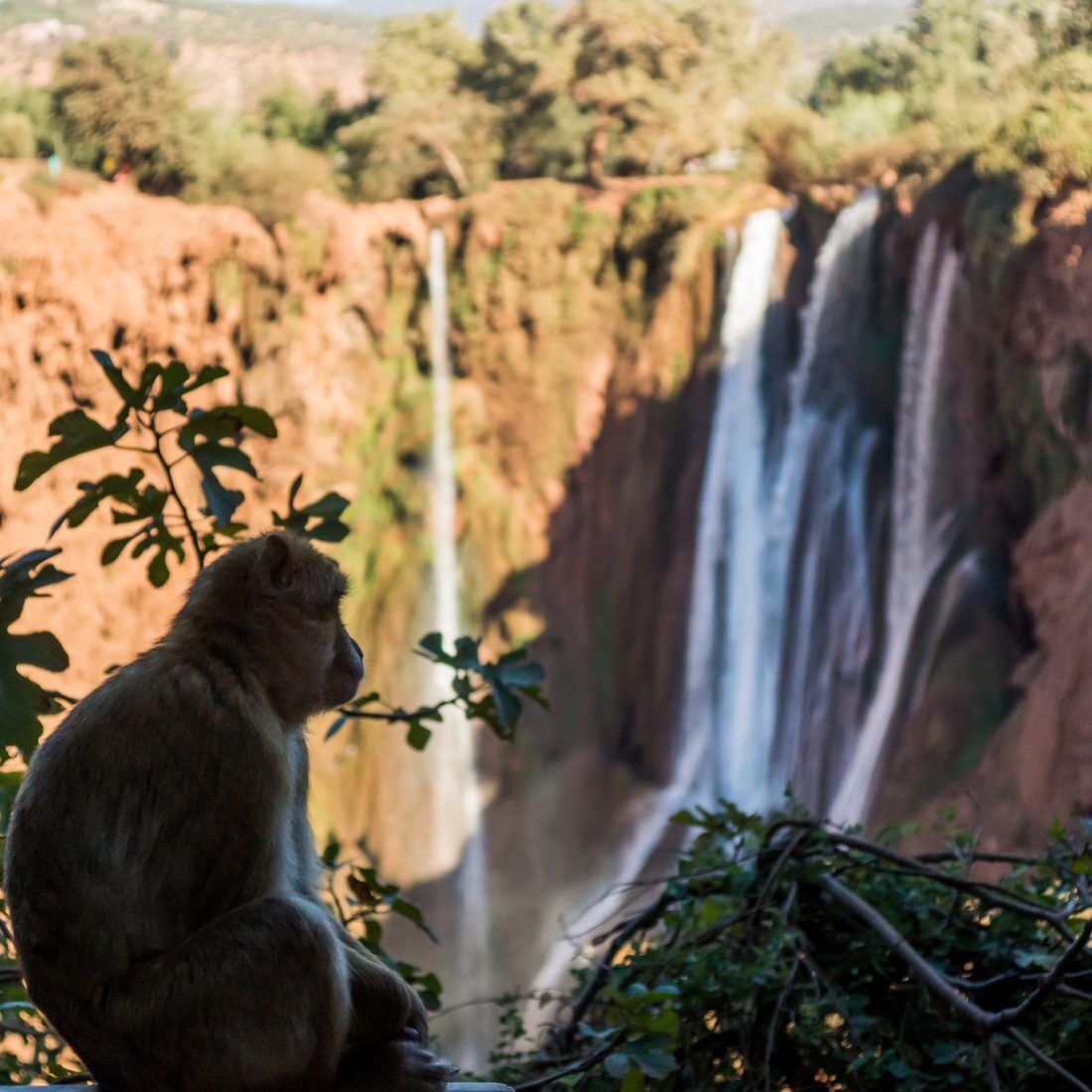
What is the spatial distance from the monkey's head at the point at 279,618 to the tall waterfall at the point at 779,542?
718 centimetres

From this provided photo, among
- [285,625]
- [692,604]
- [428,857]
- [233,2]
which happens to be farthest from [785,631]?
[285,625]

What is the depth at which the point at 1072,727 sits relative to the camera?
7.26 m

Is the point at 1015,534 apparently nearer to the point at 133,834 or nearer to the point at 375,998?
the point at 375,998

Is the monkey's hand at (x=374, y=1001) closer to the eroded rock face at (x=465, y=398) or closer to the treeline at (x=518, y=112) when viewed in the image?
the treeline at (x=518, y=112)

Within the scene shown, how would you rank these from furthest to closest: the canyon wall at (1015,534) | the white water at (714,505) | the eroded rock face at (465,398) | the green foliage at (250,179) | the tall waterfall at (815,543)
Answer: the green foliage at (250,179)
the eroded rock face at (465,398)
the white water at (714,505)
the tall waterfall at (815,543)
the canyon wall at (1015,534)

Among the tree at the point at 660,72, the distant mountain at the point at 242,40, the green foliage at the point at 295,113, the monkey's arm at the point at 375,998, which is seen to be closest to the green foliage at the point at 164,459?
the monkey's arm at the point at 375,998

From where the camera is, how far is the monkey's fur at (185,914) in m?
1.65

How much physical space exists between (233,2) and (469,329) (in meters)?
3.46

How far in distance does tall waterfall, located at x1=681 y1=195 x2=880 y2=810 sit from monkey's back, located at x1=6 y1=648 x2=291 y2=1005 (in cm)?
741

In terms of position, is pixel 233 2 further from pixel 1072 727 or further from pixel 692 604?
pixel 1072 727

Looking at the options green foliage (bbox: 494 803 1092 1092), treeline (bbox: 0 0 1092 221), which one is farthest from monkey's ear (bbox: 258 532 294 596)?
treeline (bbox: 0 0 1092 221)

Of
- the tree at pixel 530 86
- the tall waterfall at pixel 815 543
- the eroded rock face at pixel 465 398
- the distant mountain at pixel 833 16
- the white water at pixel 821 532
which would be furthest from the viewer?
the tree at pixel 530 86

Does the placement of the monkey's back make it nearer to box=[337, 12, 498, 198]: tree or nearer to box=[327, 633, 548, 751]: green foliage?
box=[327, 633, 548, 751]: green foliage

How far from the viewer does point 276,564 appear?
198 centimetres
